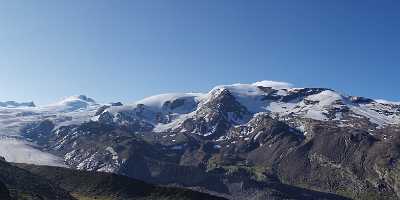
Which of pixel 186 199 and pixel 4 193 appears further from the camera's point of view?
pixel 186 199

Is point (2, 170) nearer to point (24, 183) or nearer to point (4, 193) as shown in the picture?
point (24, 183)

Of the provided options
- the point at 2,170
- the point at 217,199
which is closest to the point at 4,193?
the point at 2,170

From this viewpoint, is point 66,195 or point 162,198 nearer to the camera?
point 66,195

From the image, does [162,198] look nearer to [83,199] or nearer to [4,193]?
[83,199]

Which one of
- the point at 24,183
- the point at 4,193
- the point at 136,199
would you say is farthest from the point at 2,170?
the point at 4,193

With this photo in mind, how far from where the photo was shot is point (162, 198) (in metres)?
200

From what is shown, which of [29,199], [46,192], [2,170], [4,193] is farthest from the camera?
[2,170]

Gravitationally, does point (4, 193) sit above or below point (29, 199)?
above

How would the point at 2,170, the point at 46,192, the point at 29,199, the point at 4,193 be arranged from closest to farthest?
the point at 4,193 < the point at 29,199 < the point at 46,192 < the point at 2,170

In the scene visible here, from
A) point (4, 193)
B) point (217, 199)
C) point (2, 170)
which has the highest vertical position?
point (4, 193)

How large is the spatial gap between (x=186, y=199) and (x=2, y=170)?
65.7 meters

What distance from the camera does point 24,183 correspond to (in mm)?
179125

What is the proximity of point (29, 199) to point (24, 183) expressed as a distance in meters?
35.0

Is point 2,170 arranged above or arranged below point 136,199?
above
